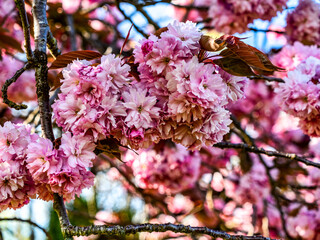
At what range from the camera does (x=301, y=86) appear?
49.6 inches

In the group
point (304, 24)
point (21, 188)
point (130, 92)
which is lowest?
point (21, 188)

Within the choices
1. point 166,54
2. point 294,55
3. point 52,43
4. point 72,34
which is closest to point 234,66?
point 166,54

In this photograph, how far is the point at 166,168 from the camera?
200cm

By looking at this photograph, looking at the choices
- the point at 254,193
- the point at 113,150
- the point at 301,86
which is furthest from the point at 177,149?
the point at 113,150

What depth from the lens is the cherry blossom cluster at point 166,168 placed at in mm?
1984

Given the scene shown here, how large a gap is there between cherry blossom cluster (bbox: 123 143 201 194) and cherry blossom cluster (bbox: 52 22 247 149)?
3.77 feet

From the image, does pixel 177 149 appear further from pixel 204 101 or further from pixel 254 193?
pixel 204 101

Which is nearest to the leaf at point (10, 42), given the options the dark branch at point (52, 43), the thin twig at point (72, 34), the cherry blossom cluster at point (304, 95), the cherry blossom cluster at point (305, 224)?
the thin twig at point (72, 34)

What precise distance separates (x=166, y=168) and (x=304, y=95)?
3.04 ft

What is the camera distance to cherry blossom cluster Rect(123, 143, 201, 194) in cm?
198

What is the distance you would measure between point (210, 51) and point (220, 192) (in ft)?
6.93

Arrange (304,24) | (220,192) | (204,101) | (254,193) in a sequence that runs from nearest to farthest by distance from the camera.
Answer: (204,101)
(304,24)
(254,193)
(220,192)

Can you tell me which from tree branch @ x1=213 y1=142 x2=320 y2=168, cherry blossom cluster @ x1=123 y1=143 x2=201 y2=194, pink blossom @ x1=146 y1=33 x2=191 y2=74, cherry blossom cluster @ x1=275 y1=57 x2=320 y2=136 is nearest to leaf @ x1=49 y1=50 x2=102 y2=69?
pink blossom @ x1=146 y1=33 x2=191 y2=74

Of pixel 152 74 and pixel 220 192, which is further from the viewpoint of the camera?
pixel 220 192
